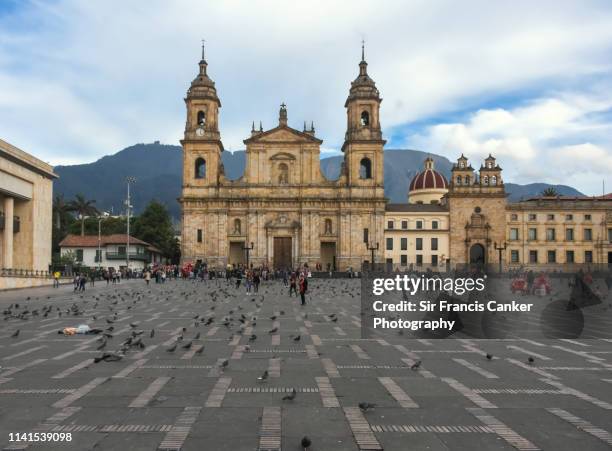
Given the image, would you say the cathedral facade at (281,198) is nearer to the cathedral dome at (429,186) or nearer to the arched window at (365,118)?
the arched window at (365,118)

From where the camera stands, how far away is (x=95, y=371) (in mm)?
9969

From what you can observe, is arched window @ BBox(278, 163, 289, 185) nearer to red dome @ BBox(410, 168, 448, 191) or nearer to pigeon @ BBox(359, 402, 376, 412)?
red dome @ BBox(410, 168, 448, 191)

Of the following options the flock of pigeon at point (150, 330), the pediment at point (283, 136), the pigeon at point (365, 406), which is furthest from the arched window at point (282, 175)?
the pigeon at point (365, 406)

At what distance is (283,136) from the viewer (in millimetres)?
68750

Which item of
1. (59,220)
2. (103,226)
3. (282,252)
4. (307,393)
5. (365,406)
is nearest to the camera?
(365,406)

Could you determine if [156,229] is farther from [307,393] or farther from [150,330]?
[307,393]

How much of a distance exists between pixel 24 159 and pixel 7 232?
16.6 ft

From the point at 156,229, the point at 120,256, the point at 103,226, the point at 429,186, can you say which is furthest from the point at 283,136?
the point at 103,226

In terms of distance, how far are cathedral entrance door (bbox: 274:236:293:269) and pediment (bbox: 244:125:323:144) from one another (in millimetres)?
10853

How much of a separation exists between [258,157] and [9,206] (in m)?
31.2

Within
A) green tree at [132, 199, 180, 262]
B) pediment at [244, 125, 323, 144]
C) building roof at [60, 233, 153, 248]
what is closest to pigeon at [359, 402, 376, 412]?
pediment at [244, 125, 323, 144]

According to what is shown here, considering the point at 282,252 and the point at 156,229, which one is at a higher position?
the point at 156,229

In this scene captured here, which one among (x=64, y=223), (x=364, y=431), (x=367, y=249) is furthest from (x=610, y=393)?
(x=64, y=223)

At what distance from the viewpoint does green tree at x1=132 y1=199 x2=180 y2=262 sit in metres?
90.0
